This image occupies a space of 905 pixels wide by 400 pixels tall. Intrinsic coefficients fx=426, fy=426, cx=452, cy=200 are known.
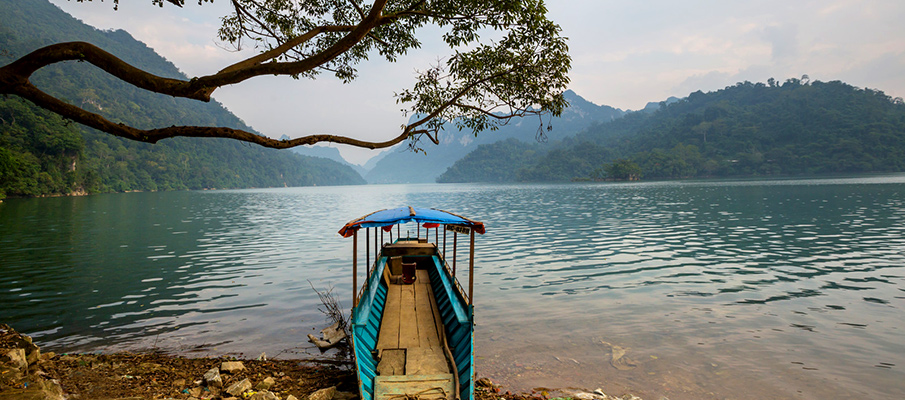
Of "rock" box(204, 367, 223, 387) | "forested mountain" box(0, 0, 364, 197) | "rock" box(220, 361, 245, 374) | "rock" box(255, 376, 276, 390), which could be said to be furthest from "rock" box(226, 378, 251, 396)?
"forested mountain" box(0, 0, 364, 197)

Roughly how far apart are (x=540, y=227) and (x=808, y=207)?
81.3ft

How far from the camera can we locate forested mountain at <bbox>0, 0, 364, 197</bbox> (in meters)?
63.3

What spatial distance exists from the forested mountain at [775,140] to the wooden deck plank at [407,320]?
5061 inches

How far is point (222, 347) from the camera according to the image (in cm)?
945

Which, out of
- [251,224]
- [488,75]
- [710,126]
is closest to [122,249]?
[251,224]

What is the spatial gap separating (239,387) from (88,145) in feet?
416

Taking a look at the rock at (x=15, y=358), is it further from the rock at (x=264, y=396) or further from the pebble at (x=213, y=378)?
the rock at (x=264, y=396)

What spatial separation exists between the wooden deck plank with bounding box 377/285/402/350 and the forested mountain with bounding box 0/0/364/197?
5679 millimetres

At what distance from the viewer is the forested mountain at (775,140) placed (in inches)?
4441

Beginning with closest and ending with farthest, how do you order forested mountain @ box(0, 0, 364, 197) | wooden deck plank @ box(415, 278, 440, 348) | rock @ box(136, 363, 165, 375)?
rock @ box(136, 363, 165, 375)
wooden deck plank @ box(415, 278, 440, 348)
forested mountain @ box(0, 0, 364, 197)

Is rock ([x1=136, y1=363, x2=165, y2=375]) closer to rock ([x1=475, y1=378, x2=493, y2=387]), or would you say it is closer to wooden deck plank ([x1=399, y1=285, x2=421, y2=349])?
wooden deck plank ([x1=399, y1=285, x2=421, y2=349])

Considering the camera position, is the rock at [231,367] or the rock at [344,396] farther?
the rock at [231,367]

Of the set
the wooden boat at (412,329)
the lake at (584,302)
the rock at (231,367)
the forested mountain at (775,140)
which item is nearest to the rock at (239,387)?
the rock at (231,367)

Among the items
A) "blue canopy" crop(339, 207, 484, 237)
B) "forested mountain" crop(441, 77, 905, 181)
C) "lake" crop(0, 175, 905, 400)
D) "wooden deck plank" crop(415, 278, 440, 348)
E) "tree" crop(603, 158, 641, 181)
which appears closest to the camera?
"blue canopy" crop(339, 207, 484, 237)
